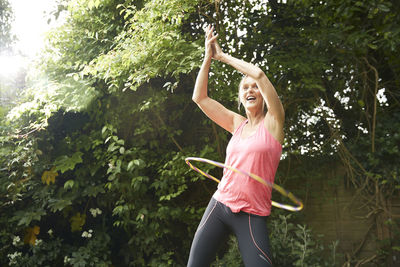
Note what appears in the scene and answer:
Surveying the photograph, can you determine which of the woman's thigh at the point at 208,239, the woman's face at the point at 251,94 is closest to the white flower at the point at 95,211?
the woman's thigh at the point at 208,239

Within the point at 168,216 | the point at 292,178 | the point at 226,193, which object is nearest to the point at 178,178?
the point at 168,216

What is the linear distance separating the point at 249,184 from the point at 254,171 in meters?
0.07

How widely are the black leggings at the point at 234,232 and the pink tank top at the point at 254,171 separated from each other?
0.05 m

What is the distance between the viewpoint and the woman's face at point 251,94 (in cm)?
180

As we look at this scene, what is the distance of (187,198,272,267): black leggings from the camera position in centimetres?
162

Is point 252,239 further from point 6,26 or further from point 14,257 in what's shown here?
point 6,26

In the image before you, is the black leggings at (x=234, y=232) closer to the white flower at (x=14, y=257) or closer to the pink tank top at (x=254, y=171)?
the pink tank top at (x=254, y=171)

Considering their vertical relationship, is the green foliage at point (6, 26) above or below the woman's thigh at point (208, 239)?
above

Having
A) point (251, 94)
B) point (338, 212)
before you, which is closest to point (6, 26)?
point (338, 212)

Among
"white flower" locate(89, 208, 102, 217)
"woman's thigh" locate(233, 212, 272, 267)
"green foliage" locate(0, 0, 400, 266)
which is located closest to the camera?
"woman's thigh" locate(233, 212, 272, 267)

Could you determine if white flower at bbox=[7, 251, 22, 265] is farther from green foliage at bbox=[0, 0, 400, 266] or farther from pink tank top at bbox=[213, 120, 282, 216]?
pink tank top at bbox=[213, 120, 282, 216]

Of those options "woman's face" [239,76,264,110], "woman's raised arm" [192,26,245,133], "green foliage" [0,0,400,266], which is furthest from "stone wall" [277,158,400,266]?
"woman's face" [239,76,264,110]

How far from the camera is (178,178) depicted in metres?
3.81

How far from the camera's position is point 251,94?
5.94ft
